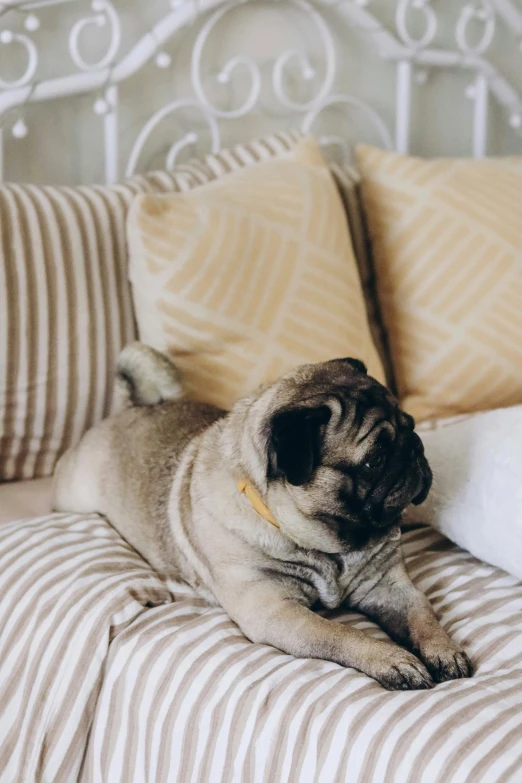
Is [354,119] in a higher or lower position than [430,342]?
higher

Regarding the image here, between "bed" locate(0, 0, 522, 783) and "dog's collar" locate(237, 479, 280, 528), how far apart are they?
0.14m

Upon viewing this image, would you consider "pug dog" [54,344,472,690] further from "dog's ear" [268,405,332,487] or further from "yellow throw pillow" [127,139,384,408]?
"yellow throw pillow" [127,139,384,408]

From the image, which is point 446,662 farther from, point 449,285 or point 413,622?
point 449,285

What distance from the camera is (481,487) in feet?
3.89

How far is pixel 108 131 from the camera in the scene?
1.75m

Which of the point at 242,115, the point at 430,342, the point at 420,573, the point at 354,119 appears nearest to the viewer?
the point at 420,573

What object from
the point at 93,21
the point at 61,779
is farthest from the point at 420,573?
the point at 93,21

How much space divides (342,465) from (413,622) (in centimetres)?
22

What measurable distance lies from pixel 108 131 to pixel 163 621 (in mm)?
1169

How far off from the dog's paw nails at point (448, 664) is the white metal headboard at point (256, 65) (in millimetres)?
1280

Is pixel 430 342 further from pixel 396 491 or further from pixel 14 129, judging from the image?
pixel 14 129

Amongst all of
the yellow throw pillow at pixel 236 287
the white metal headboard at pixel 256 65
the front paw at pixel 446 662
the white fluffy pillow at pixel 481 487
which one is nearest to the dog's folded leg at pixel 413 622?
the front paw at pixel 446 662

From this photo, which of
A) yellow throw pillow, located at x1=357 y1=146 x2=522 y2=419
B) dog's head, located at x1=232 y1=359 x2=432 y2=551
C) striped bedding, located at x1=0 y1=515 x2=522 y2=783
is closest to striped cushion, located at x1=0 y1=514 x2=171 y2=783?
striped bedding, located at x1=0 y1=515 x2=522 y2=783

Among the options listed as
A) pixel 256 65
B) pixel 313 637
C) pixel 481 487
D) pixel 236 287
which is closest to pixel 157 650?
pixel 313 637
